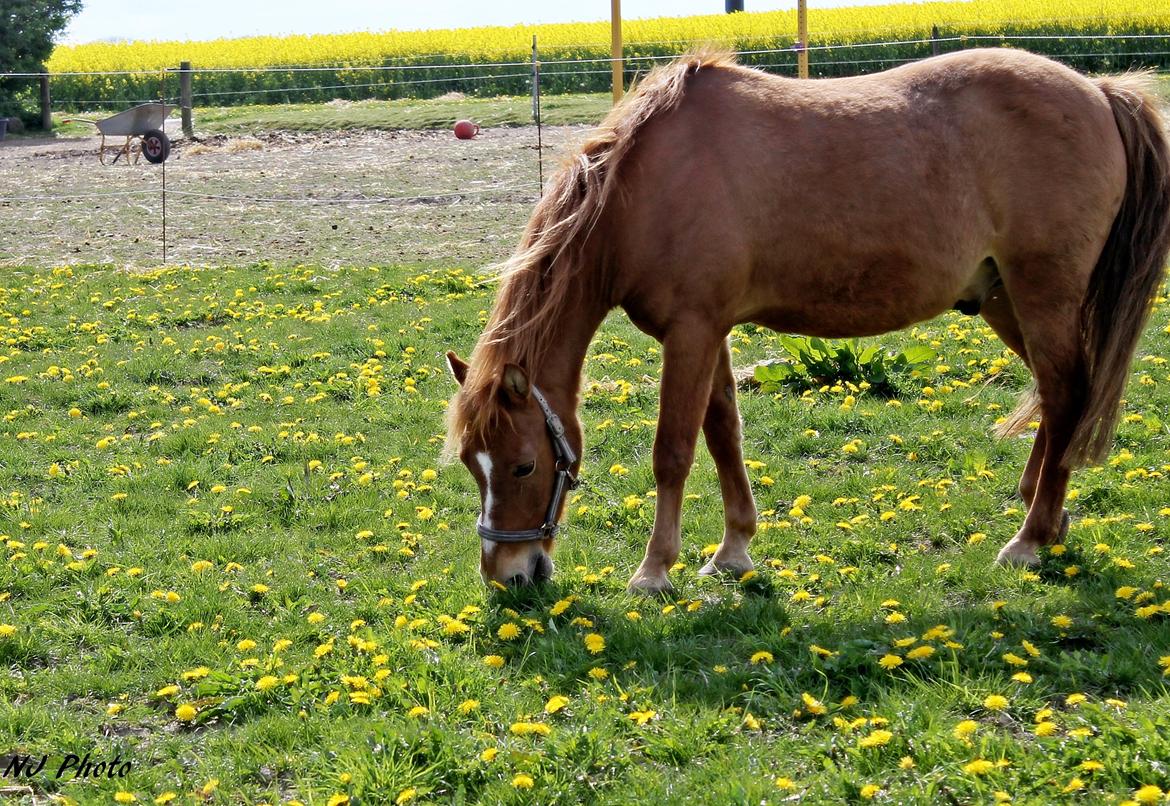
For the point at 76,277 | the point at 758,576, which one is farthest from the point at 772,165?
the point at 76,277

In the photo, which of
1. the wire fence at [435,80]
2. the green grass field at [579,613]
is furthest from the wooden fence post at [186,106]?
the green grass field at [579,613]

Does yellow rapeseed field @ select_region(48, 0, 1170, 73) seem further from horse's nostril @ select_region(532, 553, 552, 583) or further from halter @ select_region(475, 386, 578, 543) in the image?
horse's nostril @ select_region(532, 553, 552, 583)

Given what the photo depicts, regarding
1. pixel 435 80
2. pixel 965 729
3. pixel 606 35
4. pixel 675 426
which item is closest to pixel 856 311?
pixel 675 426

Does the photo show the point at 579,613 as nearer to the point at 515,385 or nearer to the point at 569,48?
the point at 515,385

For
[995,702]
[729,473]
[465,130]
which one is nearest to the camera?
[995,702]

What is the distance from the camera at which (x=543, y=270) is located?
4.77m

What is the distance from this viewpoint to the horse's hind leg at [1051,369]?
16.1ft

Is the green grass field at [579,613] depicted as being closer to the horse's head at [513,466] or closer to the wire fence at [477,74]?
the horse's head at [513,466]

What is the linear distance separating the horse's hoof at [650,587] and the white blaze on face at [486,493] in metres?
0.63

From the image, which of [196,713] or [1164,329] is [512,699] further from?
[1164,329]

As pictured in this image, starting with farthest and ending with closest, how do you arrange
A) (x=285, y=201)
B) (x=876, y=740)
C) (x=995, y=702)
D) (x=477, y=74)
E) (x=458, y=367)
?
(x=477, y=74) < (x=285, y=201) < (x=458, y=367) < (x=995, y=702) < (x=876, y=740)

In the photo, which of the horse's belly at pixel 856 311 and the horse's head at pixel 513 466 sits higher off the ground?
the horse's belly at pixel 856 311

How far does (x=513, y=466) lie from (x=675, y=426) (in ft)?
2.32

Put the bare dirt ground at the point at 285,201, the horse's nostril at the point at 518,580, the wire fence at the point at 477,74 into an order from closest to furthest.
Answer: the horse's nostril at the point at 518,580
the bare dirt ground at the point at 285,201
the wire fence at the point at 477,74
